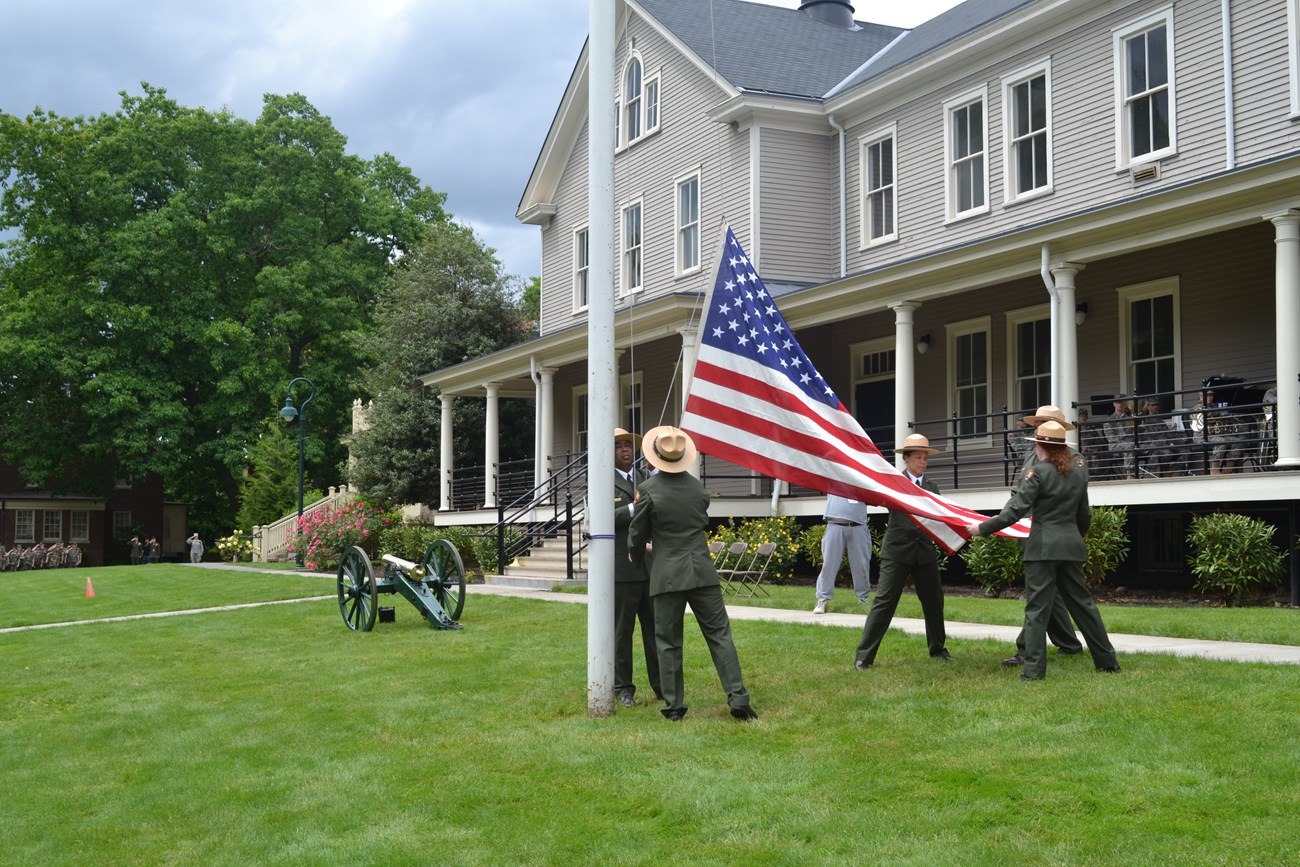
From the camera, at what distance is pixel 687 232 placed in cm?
2777

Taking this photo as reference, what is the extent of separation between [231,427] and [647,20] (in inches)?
997

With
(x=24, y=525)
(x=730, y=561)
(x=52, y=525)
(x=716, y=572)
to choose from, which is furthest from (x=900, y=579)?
(x=24, y=525)

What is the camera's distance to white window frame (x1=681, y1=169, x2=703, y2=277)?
2730 centimetres

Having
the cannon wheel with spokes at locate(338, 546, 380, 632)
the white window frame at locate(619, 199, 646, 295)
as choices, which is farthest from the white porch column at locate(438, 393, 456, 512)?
the cannon wheel with spokes at locate(338, 546, 380, 632)

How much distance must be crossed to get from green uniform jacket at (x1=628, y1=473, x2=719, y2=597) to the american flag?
84 centimetres

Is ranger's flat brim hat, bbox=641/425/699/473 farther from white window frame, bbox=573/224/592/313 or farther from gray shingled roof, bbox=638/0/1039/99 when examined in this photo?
white window frame, bbox=573/224/592/313

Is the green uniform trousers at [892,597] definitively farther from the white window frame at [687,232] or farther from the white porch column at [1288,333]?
the white window frame at [687,232]

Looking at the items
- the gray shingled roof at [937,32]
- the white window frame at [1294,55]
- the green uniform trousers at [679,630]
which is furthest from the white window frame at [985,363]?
the green uniform trousers at [679,630]

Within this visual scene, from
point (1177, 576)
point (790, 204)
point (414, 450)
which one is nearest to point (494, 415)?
point (414, 450)

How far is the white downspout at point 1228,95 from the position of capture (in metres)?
18.2

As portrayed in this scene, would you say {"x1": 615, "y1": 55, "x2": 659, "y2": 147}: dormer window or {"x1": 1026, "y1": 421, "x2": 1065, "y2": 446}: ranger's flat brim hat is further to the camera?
{"x1": 615, "y1": 55, "x2": 659, "y2": 147}: dormer window

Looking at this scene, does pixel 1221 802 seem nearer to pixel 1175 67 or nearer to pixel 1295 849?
pixel 1295 849

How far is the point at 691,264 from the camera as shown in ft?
90.3

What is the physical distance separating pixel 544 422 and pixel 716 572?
65.1ft
